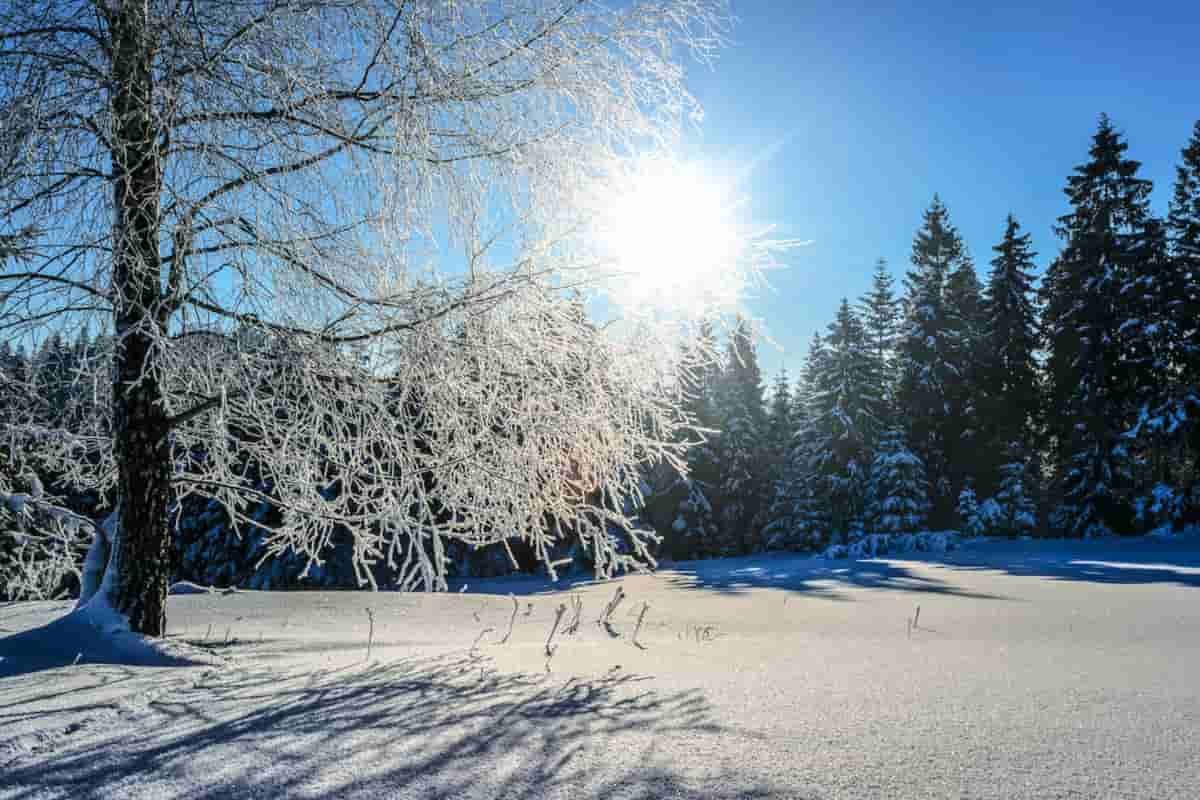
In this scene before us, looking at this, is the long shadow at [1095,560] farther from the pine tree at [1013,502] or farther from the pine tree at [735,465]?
the pine tree at [735,465]

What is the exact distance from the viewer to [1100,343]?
2211 centimetres

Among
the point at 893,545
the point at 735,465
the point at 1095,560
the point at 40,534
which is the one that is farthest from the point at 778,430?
the point at 40,534

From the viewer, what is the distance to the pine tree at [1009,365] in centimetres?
2711

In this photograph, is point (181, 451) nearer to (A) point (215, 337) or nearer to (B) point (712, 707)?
(A) point (215, 337)

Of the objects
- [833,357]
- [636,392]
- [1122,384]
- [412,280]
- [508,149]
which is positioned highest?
[833,357]

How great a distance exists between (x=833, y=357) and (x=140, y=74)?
27942 mm

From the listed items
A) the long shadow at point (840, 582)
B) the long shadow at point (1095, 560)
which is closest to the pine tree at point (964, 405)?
the long shadow at point (1095, 560)

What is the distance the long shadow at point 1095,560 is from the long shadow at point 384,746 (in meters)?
9.23

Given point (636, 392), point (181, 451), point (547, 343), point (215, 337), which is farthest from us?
point (181, 451)

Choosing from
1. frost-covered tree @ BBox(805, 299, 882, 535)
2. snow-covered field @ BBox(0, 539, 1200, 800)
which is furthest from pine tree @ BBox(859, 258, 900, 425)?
snow-covered field @ BBox(0, 539, 1200, 800)

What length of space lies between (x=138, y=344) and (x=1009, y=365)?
29.9 m

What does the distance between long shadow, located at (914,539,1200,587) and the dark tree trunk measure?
33.7 ft

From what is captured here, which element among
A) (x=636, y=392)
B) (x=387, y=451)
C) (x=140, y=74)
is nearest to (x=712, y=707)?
(x=636, y=392)

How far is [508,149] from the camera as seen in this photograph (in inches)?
152
